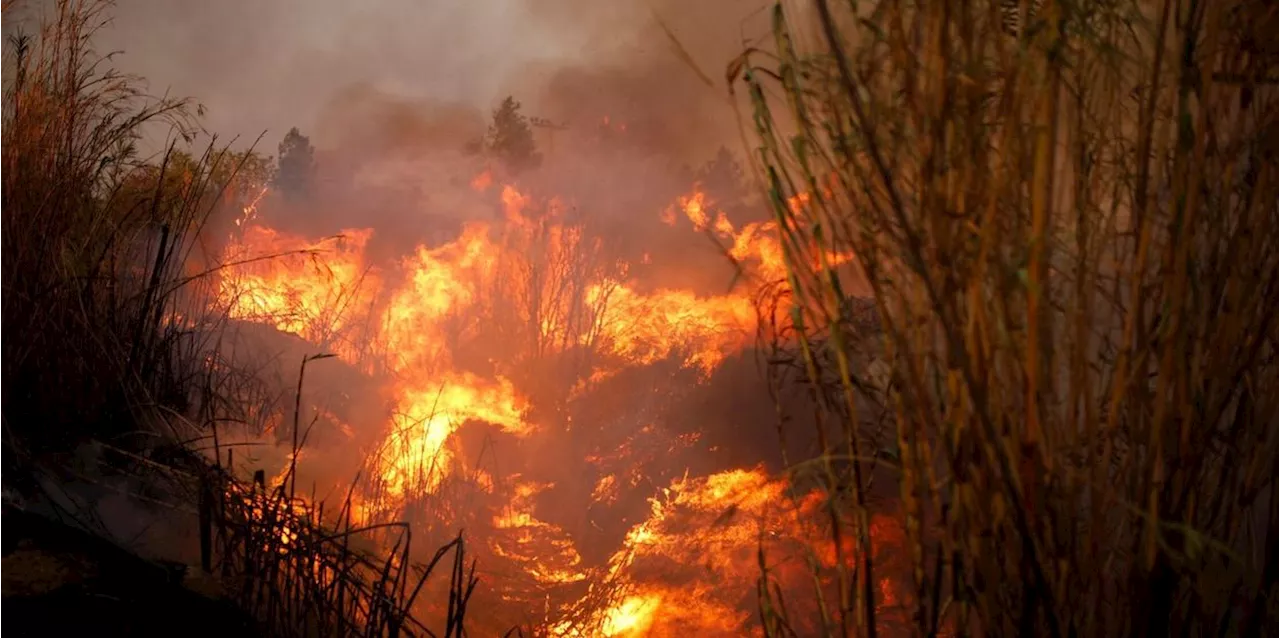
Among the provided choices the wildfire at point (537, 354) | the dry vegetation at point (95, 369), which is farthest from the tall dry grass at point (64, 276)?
the wildfire at point (537, 354)

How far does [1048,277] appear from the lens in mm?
1131

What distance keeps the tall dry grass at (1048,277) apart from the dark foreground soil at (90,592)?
1.79 meters

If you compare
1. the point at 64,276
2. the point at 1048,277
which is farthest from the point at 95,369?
the point at 1048,277

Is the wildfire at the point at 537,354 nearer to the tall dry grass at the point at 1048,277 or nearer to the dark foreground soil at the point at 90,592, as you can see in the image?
the dark foreground soil at the point at 90,592

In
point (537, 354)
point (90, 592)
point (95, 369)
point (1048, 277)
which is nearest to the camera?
point (1048, 277)

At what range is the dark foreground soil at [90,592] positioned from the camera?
1.88 meters

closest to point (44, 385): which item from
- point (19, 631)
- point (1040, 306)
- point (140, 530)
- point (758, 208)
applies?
point (140, 530)

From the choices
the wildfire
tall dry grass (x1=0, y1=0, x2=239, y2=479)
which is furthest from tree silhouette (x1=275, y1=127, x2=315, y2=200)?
tall dry grass (x1=0, y1=0, x2=239, y2=479)

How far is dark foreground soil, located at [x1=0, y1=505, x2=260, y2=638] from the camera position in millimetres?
1876

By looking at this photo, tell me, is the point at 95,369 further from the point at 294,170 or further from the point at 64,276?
the point at 294,170

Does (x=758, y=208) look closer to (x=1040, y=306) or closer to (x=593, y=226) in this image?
(x=593, y=226)

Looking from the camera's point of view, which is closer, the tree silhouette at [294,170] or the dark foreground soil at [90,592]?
the dark foreground soil at [90,592]

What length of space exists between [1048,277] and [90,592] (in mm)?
2259

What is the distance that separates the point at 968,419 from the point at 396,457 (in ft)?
31.8
